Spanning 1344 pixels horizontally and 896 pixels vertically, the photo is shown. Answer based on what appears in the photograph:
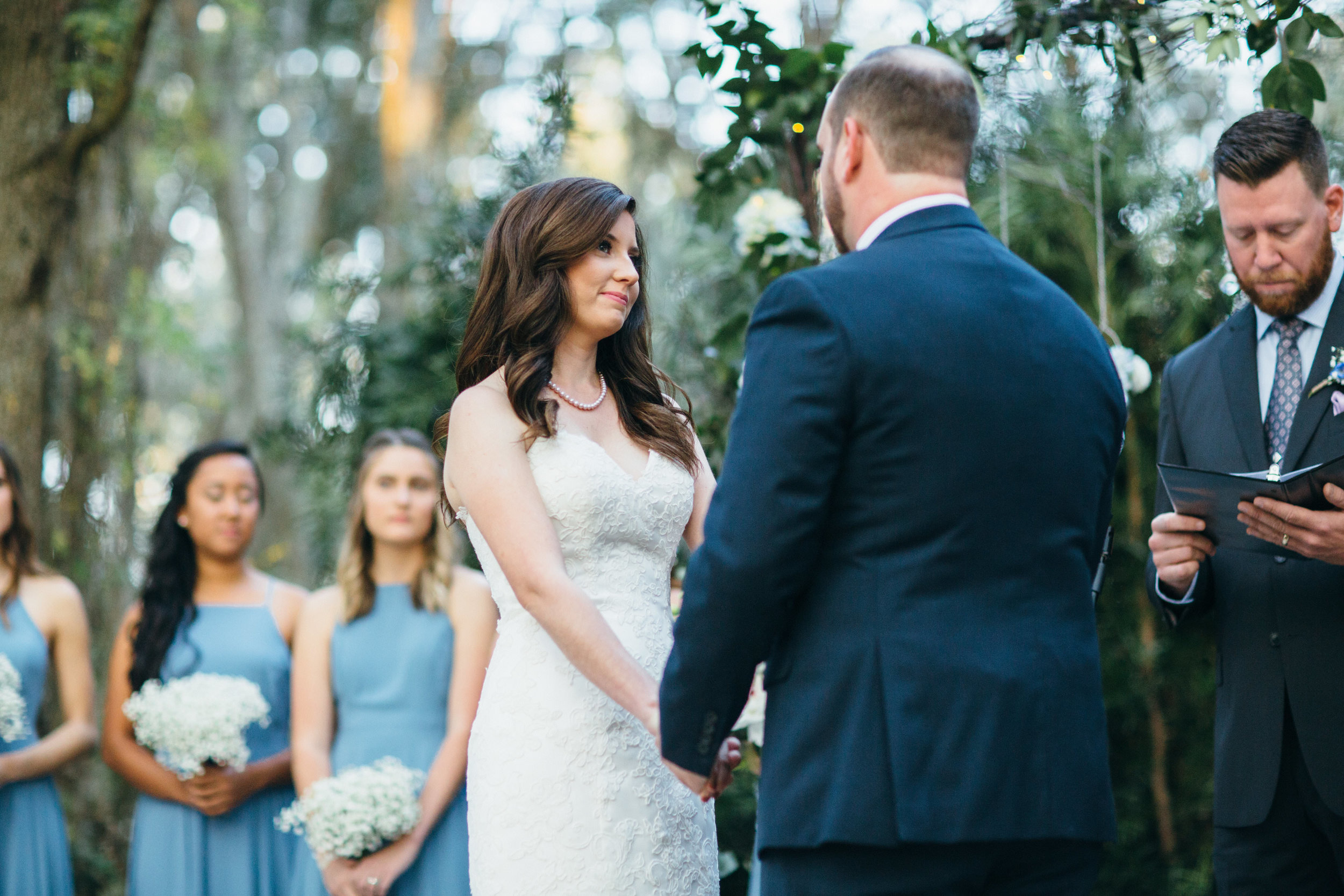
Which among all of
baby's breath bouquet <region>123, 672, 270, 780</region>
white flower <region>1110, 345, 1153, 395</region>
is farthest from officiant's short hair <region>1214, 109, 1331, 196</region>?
baby's breath bouquet <region>123, 672, 270, 780</region>

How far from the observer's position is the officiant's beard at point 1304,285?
2.93 metres

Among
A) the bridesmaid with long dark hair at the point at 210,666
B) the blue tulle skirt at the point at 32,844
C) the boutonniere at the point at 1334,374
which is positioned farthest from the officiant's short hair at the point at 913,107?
the blue tulle skirt at the point at 32,844

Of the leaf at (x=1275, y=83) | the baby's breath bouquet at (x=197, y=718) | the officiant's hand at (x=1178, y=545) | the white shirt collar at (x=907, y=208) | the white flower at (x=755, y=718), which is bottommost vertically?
the baby's breath bouquet at (x=197, y=718)

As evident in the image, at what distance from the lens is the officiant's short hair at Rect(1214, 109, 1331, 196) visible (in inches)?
114

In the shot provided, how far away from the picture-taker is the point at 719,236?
736 cm

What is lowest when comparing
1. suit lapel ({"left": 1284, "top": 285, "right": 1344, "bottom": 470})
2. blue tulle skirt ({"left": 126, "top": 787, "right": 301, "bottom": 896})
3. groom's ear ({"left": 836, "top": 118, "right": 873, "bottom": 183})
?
blue tulle skirt ({"left": 126, "top": 787, "right": 301, "bottom": 896})

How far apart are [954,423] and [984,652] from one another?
1.14 feet

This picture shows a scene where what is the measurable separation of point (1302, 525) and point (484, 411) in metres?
1.69

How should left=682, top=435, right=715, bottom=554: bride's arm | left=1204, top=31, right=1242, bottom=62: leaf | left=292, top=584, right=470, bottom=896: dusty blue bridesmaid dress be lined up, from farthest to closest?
1. left=292, top=584, right=470, bottom=896: dusty blue bridesmaid dress
2. left=682, top=435, right=715, bottom=554: bride's arm
3. left=1204, top=31, right=1242, bottom=62: leaf

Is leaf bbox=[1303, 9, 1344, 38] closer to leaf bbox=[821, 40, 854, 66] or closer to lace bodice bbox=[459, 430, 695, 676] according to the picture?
leaf bbox=[821, 40, 854, 66]

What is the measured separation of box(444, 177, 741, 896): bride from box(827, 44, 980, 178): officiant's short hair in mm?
887

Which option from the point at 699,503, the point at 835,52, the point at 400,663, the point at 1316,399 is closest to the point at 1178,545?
the point at 1316,399

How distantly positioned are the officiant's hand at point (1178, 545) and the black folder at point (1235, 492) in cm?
2

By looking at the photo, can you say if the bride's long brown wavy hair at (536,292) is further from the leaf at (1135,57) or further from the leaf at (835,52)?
the leaf at (1135,57)
